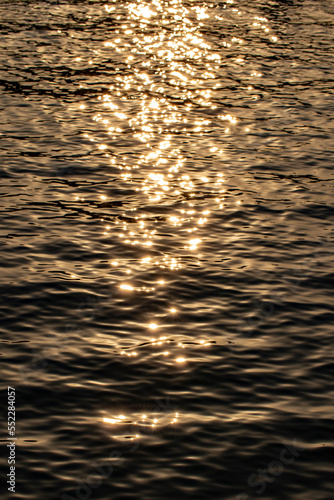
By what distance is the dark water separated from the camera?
50.4ft

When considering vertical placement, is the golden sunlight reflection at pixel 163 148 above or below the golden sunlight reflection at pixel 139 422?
above

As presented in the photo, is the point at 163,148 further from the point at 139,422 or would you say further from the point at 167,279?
the point at 139,422

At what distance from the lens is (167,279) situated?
2252 centimetres

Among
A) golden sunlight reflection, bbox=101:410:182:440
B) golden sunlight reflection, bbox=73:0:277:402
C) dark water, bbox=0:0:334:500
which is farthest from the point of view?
golden sunlight reflection, bbox=73:0:277:402

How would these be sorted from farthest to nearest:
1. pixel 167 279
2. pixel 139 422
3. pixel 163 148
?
pixel 163 148, pixel 167 279, pixel 139 422

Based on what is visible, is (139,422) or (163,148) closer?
(139,422)

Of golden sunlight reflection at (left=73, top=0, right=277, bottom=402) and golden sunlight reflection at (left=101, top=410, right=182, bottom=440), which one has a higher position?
golden sunlight reflection at (left=73, top=0, right=277, bottom=402)

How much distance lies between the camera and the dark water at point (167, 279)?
1537cm

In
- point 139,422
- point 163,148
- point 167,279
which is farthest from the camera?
point 163,148

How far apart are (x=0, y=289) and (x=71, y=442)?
7.35 m

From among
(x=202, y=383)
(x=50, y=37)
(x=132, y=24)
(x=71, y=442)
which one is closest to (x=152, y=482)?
(x=71, y=442)

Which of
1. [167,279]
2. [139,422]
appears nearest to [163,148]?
[167,279]

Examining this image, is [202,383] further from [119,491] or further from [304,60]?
[304,60]

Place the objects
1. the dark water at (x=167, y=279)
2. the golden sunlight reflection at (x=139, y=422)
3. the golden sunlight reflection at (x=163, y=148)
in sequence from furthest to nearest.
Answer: the golden sunlight reflection at (x=163, y=148) → the golden sunlight reflection at (x=139, y=422) → the dark water at (x=167, y=279)
